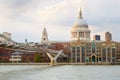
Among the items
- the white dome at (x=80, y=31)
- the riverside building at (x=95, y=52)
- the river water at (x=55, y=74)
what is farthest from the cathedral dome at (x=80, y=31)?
the river water at (x=55, y=74)

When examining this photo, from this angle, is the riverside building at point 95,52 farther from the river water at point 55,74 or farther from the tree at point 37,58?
the river water at point 55,74

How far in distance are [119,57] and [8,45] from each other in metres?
61.3

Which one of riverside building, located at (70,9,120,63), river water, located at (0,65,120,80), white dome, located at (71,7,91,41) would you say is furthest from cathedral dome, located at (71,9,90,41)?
river water, located at (0,65,120,80)

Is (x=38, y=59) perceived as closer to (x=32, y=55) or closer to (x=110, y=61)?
(x=32, y=55)

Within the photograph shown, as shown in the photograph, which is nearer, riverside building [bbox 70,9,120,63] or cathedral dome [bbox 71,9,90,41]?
riverside building [bbox 70,9,120,63]

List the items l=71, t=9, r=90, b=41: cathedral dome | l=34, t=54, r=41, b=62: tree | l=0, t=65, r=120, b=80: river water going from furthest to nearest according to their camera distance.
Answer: l=71, t=9, r=90, b=41: cathedral dome → l=34, t=54, r=41, b=62: tree → l=0, t=65, r=120, b=80: river water

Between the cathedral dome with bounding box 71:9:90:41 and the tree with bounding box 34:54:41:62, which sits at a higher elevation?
the cathedral dome with bounding box 71:9:90:41

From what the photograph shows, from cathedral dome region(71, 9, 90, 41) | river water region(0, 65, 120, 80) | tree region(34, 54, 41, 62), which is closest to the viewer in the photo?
river water region(0, 65, 120, 80)

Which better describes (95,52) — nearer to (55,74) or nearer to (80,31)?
(80,31)

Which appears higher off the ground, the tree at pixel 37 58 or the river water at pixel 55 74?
the tree at pixel 37 58

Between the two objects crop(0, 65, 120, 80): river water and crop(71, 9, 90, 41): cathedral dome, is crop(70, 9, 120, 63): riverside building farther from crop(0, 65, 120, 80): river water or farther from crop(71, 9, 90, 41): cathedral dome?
crop(0, 65, 120, 80): river water

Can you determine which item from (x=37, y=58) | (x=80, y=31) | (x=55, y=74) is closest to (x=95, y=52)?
(x=37, y=58)

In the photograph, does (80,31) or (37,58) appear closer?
(37,58)

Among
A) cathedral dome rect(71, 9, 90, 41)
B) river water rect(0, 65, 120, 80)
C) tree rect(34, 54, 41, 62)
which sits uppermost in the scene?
cathedral dome rect(71, 9, 90, 41)
